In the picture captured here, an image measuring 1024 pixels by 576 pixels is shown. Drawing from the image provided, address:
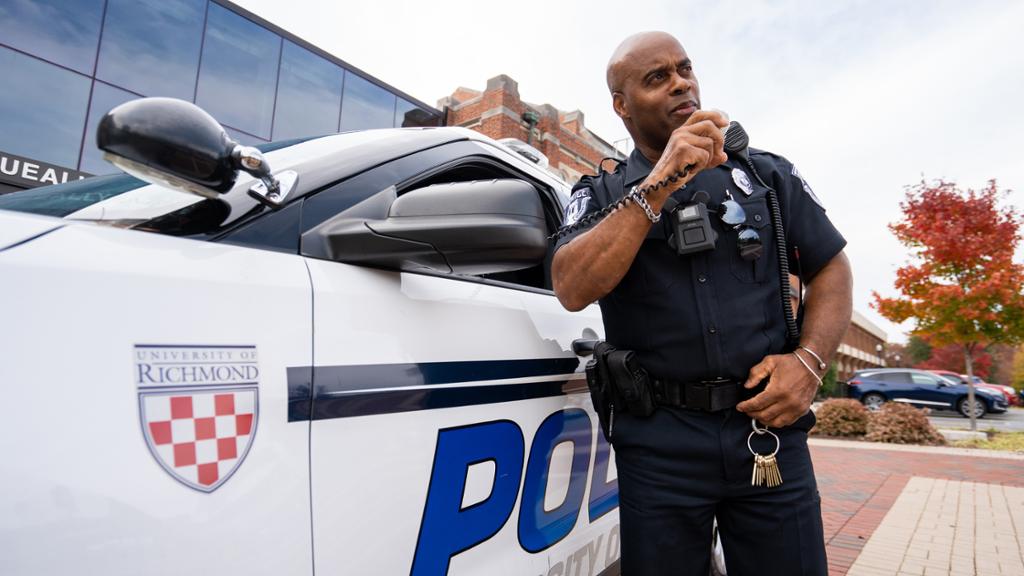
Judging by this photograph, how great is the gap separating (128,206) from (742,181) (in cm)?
129

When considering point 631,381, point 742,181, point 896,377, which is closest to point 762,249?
point 742,181

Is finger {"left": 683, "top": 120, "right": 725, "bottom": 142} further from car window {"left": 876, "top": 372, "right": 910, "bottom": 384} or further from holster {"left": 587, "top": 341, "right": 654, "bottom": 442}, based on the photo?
car window {"left": 876, "top": 372, "right": 910, "bottom": 384}

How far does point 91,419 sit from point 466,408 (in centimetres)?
58

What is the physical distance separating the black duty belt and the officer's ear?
2.32ft

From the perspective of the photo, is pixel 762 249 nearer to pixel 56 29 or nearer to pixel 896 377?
pixel 56 29

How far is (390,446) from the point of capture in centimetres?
91

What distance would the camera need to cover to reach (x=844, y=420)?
9.30 m

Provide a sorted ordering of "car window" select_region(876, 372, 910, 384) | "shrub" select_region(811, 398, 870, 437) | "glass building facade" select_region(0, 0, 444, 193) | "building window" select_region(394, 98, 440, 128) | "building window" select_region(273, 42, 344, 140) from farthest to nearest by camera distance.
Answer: "car window" select_region(876, 372, 910, 384) → "building window" select_region(394, 98, 440, 128) → "building window" select_region(273, 42, 344, 140) → "shrub" select_region(811, 398, 870, 437) → "glass building facade" select_region(0, 0, 444, 193)

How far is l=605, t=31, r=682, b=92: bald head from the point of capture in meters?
1.41

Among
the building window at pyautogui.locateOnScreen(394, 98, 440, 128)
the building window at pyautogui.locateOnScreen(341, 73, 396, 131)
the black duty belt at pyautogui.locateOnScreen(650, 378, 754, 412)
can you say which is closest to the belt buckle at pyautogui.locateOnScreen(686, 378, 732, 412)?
the black duty belt at pyautogui.locateOnScreen(650, 378, 754, 412)

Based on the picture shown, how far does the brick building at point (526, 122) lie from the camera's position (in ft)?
43.3

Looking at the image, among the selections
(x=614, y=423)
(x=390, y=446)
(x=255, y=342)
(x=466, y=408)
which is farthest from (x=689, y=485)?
(x=255, y=342)

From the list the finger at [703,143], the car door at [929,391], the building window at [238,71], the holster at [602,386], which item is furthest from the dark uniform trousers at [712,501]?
the car door at [929,391]

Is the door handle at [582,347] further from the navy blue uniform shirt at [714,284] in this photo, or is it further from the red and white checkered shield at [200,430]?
the red and white checkered shield at [200,430]
